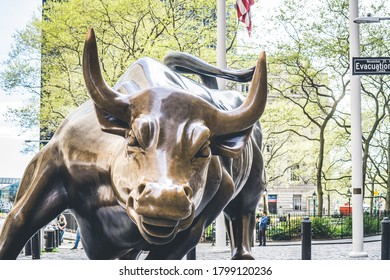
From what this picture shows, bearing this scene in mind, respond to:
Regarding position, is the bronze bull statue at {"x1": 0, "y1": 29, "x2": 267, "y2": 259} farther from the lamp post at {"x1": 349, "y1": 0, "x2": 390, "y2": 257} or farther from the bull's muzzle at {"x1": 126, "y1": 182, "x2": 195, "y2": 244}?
the lamp post at {"x1": 349, "y1": 0, "x2": 390, "y2": 257}

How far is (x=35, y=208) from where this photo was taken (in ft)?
11.8

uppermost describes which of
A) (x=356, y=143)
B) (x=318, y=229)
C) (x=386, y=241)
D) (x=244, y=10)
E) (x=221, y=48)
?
(x=244, y=10)

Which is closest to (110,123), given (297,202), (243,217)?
(243,217)

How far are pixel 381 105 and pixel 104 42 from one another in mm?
12685

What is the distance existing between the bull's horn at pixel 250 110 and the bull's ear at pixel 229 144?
6 centimetres

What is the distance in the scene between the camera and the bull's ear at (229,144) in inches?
122

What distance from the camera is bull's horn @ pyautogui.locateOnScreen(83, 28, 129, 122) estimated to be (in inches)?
111

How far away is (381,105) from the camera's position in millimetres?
26734

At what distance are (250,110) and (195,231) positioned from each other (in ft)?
2.98

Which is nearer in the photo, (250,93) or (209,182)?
(250,93)

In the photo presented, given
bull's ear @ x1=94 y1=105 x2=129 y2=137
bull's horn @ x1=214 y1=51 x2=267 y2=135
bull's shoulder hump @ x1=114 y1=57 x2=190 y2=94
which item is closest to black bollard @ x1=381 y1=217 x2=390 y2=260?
bull's shoulder hump @ x1=114 y1=57 x2=190 y2=94

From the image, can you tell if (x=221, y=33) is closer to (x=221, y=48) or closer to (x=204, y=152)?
(x=221, y=48)
